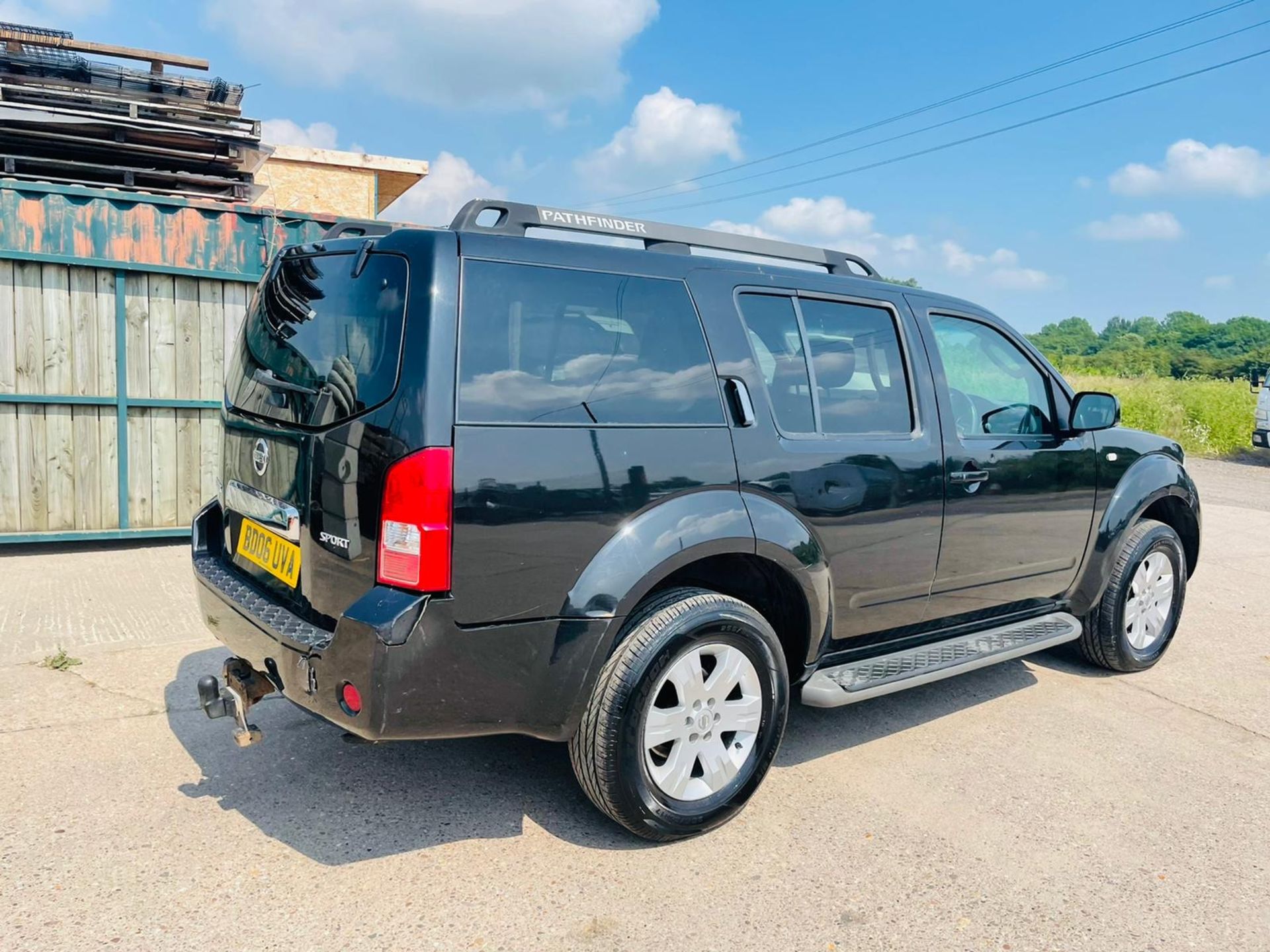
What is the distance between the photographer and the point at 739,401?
3350 mm

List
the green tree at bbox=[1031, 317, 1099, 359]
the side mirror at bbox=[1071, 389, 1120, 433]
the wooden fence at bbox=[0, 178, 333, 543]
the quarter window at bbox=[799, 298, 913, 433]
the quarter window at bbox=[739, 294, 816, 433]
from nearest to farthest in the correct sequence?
1. the quarter window at bbox=[739, 294, 816, 433]
2. the quarter window at bbox=[799, 298, 913, 433]
3. the side mirror at bbox=[1071, 389, 1120, 433]
4. the wooden fence at bbox=[0, 178, 333, 543]
5. the green tree at bbox=[1031, 317, 1099, 359]

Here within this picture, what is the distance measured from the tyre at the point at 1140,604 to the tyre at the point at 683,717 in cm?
243

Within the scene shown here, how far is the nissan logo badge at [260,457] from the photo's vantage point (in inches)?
126

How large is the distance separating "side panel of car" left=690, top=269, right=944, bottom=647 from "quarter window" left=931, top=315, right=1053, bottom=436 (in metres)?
0.24

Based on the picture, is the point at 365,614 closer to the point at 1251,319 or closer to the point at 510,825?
the point at 510,825

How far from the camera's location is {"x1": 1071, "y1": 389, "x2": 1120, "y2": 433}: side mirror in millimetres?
4520

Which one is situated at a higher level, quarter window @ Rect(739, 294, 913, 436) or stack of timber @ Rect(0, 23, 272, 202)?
stack of timber @ Rect(0, 23, 272, 202)

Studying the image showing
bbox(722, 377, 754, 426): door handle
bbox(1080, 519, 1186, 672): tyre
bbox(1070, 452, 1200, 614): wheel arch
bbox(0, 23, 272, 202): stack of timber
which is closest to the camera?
bbox(722, 377, 754, 426): door handle

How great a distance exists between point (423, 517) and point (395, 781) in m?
1.39

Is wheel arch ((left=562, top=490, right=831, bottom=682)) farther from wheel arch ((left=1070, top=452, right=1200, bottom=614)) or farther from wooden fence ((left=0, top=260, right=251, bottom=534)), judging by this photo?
wooden fence ((left=0, top=260, right=251, bottom=534))

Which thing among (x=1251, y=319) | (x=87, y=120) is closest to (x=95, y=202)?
(x=87, y=120)

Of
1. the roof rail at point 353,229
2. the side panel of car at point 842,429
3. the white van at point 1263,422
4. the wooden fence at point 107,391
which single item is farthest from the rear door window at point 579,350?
the white van at point 1263,422

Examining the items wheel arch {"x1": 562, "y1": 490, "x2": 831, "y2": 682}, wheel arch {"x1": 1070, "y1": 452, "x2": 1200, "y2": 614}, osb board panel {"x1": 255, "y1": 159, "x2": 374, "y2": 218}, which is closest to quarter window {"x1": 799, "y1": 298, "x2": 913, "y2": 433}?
wheel arch {"x1": 562, "y1": 490, "x2": 831, "y2": 682}

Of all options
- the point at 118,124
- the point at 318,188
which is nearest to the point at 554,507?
the point at 118,124
